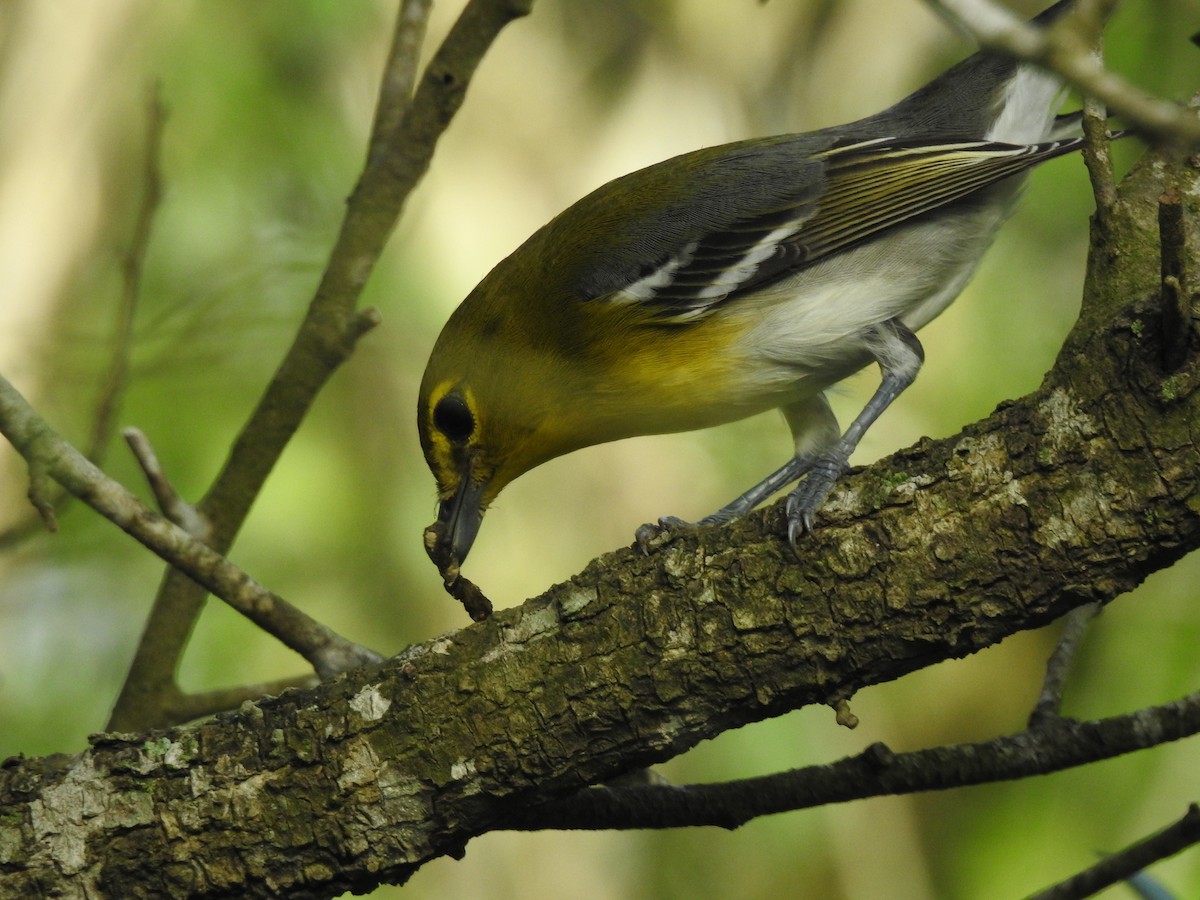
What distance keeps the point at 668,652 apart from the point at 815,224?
197 cm

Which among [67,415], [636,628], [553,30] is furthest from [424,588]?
[636,628]

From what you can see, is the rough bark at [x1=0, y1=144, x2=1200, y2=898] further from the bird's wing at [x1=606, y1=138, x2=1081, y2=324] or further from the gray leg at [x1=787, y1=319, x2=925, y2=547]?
the bird's wing at [x1=606, y1=138, x2=1081, y2=324]

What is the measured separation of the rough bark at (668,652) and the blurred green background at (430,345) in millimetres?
2618

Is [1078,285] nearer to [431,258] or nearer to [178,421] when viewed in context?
[431,258]

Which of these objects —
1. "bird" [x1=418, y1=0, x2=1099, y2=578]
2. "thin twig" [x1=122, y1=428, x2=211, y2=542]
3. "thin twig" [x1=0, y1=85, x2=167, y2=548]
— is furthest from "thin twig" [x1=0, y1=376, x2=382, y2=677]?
"thin twig" [x1=0, y1=85, x2=167, y2=548]

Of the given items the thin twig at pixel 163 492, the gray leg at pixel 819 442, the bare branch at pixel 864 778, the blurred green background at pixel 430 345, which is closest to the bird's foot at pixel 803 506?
the gray leg at pixel 819 442

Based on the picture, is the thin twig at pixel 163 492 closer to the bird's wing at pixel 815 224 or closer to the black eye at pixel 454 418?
the black eye at pixel 454 418

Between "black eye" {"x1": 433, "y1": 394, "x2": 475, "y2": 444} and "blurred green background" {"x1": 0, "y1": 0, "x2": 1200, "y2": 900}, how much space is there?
1633mm

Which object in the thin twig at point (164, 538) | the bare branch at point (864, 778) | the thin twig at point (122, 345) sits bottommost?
the bare branch at point (864, 778)

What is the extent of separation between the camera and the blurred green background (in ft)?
18.0

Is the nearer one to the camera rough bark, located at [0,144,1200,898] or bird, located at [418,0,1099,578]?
rough bark, located at [0,144,1200,898]

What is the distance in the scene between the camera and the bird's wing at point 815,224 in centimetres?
371

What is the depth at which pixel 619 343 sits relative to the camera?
381 centimetres

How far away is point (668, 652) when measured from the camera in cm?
231
